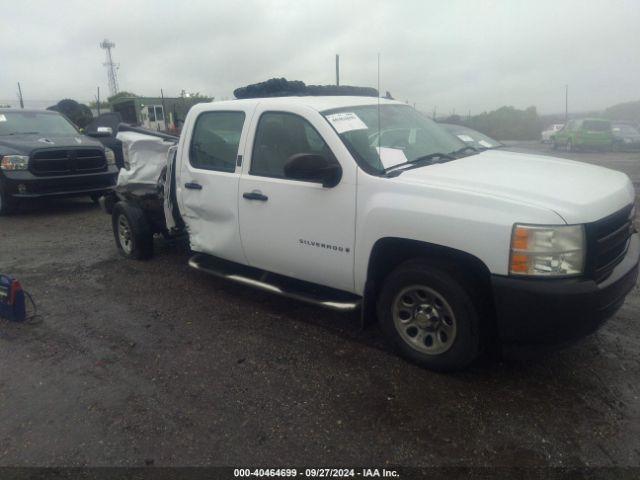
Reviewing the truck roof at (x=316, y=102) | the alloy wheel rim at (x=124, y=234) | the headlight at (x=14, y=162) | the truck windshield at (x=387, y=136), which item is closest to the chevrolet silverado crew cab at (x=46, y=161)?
the headlight at (x=14, y=162)

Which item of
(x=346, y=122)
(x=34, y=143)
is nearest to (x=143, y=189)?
(x=346, y=122)

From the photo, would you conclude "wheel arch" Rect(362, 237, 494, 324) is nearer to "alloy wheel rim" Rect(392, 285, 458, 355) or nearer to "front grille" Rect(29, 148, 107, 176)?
"alloy wheel rim" Rect(392, 285, 458, 355)

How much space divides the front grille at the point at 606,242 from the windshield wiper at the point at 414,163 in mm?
1232

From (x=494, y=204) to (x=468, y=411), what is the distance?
1224mm

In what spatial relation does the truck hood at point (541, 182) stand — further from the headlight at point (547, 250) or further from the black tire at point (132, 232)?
the black tire at point (132, 232)

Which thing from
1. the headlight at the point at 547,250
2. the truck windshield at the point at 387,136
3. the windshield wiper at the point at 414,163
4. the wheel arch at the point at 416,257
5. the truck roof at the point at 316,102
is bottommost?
the wheel arch at the point at 416,257

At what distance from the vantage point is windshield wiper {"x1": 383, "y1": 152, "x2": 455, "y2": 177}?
3.44 metres

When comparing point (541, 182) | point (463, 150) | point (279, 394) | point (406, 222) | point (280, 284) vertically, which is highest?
point (463, 150)

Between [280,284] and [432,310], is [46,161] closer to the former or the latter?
[280,284]

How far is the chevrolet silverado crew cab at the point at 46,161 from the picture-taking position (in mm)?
8688

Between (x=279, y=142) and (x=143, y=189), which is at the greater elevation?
(x=279, y=142)

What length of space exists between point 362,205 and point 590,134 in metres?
19.2

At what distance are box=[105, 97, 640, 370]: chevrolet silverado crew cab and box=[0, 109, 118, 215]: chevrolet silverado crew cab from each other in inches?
209

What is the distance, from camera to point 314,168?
338cm
